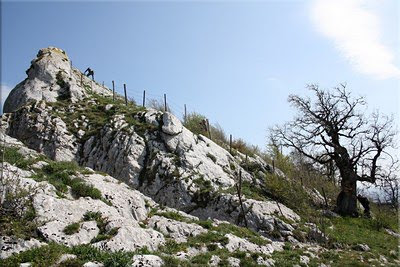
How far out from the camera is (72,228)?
546 inches

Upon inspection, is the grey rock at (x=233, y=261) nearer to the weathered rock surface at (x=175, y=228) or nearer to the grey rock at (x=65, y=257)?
the weathered rock surface at (x=175, y=228)

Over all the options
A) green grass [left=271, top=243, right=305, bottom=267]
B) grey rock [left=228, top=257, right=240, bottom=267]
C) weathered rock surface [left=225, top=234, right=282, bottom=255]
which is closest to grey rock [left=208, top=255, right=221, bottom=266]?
grey rock [left=228, top=257, right=240, bottom=267]

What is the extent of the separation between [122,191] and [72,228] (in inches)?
241

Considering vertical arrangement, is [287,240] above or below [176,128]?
below

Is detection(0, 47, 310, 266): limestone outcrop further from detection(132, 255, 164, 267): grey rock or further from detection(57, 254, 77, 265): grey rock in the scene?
detection(57, 254, 77, 265): grey rock

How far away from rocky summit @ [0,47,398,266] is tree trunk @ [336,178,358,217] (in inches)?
77.3

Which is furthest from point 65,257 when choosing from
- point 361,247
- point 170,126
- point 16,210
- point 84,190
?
point 170,126

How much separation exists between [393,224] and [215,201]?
54.8 ft

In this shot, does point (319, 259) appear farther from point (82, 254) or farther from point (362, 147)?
point (362, 147)

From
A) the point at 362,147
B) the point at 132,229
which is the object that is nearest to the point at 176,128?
the point at 132,229

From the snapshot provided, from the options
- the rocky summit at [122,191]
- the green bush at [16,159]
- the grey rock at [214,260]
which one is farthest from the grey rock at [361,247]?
the green bush at [16,159]

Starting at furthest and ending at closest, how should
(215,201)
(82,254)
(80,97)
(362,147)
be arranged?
(80,97)
(362,147)
(215,201)
(82,254)

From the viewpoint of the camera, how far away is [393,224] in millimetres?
29219

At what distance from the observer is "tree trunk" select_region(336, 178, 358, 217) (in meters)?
31.1
